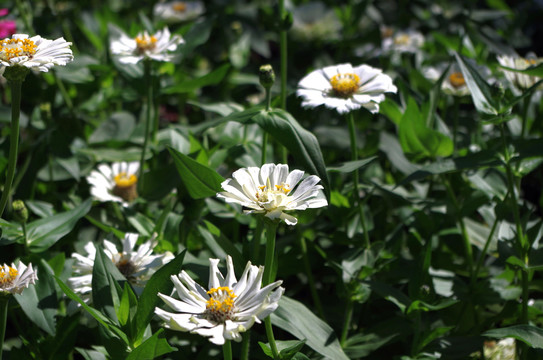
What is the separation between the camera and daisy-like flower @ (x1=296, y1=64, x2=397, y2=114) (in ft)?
4.13

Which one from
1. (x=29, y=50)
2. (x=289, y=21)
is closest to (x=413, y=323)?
(x=289, y=21)

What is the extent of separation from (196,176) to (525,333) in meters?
0.66

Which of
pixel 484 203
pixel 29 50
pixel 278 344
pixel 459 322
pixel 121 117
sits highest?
pixel 29 50

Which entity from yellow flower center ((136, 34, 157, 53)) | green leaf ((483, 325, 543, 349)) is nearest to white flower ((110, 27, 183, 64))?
yellow flower center ((136, 34, 157, 53))

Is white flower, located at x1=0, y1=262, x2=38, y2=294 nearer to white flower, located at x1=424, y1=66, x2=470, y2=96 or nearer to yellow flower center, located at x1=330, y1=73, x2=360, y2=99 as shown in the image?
yellow flower center, located at x1=330, y1=73, x2=360, y2=99

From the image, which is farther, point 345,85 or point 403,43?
point 403,43

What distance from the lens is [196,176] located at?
1.18 meters

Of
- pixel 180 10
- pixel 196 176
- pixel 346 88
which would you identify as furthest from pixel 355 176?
pixel 180 10

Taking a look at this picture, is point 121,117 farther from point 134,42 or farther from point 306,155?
point 306,155

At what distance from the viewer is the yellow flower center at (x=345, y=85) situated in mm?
1312

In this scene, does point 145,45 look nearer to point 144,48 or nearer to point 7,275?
point 144,48

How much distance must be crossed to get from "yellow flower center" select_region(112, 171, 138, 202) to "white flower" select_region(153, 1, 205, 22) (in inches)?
52.5

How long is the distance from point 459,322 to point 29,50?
1.05 metres

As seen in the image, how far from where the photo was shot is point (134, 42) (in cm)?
151
